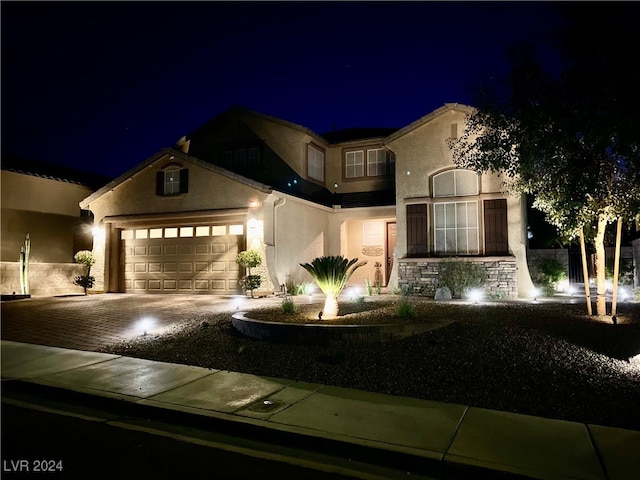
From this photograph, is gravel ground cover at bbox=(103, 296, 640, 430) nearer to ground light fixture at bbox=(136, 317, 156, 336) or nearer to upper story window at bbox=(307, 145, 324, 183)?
ground light fixture at bbox=(136, 317, 156, 336)

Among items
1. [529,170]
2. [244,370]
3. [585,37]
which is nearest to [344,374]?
[244,370]

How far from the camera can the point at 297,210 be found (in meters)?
16.1

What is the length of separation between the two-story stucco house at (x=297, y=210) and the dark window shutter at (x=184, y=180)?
0.16 feet

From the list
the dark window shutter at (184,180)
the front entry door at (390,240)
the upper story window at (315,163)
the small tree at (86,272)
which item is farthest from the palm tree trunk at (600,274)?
the small tree at (86,272)

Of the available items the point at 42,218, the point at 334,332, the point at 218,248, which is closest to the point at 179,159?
the point at 218,248

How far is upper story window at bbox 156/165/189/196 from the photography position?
15961 millimetres

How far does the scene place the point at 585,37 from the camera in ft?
25.7

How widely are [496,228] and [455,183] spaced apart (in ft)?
5.94

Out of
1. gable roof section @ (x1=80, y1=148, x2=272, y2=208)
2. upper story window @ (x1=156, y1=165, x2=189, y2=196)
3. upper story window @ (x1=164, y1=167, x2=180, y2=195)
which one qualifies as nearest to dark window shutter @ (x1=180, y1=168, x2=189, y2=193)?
upper story window @ (x1=156, y1=165, x2=189, y2=196)

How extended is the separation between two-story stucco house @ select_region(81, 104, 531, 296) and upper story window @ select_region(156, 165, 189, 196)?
0.05 meters

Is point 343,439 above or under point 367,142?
under

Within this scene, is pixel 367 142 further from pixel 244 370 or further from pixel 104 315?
pixel 244 370

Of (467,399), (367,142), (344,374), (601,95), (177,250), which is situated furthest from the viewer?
(367,142)

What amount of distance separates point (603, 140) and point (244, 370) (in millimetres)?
7036
